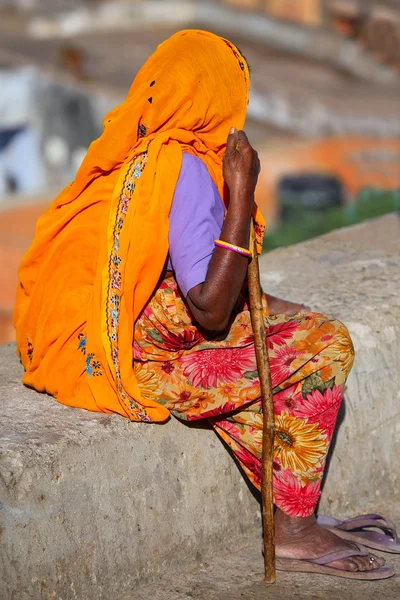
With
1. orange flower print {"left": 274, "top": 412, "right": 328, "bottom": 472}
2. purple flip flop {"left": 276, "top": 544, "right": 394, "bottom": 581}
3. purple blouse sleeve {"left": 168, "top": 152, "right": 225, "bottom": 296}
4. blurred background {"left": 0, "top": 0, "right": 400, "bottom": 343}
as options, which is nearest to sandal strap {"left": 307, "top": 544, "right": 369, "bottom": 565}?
purple flip flop {"left": 276, "top": 544, "right": 394, "bottom": 581}

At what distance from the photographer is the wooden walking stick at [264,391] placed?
8.94ft

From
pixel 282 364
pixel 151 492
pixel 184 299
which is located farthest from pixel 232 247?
pixel 151 492

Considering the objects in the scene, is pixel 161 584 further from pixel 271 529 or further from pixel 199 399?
pixel 199 399

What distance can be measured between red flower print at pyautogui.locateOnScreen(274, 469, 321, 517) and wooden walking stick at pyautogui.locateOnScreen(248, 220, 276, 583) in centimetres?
12

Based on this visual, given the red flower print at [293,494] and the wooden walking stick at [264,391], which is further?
the red flower print at [293,494]

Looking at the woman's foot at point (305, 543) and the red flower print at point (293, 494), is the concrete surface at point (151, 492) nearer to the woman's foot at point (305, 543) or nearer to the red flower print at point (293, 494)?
the woman's foot at point (305, 543)

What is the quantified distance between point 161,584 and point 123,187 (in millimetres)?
1183

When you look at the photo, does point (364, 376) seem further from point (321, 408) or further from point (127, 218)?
point (127, 218)

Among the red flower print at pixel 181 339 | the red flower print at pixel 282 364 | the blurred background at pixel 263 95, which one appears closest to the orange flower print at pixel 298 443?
the red flower print at pixel 282 364

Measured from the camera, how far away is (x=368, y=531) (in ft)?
10.6

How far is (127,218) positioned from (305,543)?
3.70 feet

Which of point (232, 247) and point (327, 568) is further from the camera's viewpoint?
point (327, 568)

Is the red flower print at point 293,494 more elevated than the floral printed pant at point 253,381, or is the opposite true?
the floral printed pant at point 253,381

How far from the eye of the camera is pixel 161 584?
9.55 feet
